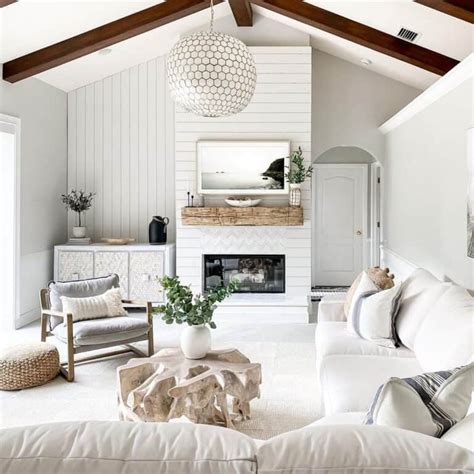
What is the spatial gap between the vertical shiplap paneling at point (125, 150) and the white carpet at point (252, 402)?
7.60ft

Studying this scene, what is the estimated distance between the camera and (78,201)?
7016mm

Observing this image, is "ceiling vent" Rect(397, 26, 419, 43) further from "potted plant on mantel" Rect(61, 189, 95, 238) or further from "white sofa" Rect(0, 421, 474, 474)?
"white sofa" Rect(0, 421, 474, 474)

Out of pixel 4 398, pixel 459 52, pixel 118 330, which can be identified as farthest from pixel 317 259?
pixel 4 398

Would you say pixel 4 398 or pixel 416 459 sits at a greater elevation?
pixel 416 459

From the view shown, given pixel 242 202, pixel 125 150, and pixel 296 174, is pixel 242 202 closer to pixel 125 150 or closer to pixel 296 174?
pixel 296 174

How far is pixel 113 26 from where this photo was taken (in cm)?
556

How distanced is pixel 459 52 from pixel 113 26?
330 cm

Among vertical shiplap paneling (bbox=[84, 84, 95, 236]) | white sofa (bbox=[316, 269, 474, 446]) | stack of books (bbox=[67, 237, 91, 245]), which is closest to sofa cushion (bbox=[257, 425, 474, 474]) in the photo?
white sofa (bbox=[316, 269, 474, 446])

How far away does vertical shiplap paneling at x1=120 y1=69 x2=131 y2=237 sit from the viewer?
7.14 m

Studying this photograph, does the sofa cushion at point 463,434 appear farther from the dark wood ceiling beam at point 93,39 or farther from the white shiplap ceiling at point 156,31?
the dark wood ceiling beam at point 93,39

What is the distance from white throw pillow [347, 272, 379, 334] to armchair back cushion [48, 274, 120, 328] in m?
2.14

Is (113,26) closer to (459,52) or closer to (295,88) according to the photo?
(295,88)

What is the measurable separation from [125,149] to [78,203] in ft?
3.03

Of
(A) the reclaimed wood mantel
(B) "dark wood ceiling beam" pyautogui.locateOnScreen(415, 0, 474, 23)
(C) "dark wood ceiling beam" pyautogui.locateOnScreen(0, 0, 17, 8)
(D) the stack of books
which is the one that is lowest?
(D) the stack of books
